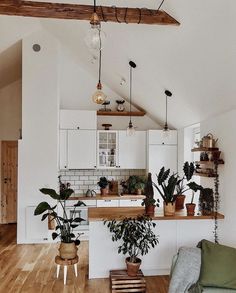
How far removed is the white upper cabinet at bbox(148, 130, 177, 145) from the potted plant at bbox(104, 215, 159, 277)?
287 cm

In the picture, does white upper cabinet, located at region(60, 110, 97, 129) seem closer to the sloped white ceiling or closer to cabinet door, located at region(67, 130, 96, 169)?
cabinet door, located at region(67, 130, 96, 169)

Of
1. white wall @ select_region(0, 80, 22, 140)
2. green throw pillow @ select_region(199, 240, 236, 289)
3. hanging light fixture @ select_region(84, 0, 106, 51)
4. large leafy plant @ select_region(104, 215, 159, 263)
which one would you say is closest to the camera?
hanging light fixture @ select_region(84, 0, 106, 51)

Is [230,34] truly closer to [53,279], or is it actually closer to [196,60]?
[196,60]

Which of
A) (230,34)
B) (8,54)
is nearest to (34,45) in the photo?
(8,54)

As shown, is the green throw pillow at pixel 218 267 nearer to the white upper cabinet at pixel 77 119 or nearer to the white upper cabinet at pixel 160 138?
the white upper cabinet at pixel 160 138

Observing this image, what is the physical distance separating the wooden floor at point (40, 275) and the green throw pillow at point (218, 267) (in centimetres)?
101

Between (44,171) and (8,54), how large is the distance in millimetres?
2479

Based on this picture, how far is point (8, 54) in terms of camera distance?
18.8 ft

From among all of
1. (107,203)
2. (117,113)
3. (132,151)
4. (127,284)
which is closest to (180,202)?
(127,284)

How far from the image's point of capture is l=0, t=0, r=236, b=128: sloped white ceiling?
2.76 meters

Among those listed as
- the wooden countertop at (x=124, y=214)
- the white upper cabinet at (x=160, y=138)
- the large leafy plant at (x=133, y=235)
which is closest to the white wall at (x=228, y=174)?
the wooden countertop at (x=124, y=214)

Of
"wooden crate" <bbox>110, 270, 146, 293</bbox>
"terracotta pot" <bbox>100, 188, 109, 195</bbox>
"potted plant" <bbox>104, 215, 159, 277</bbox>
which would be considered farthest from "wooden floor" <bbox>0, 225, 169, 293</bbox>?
"terracotta pot" <bbox>100, 188, 109, 195</bbox>

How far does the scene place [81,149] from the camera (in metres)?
6.18

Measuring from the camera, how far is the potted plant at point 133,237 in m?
3.59
